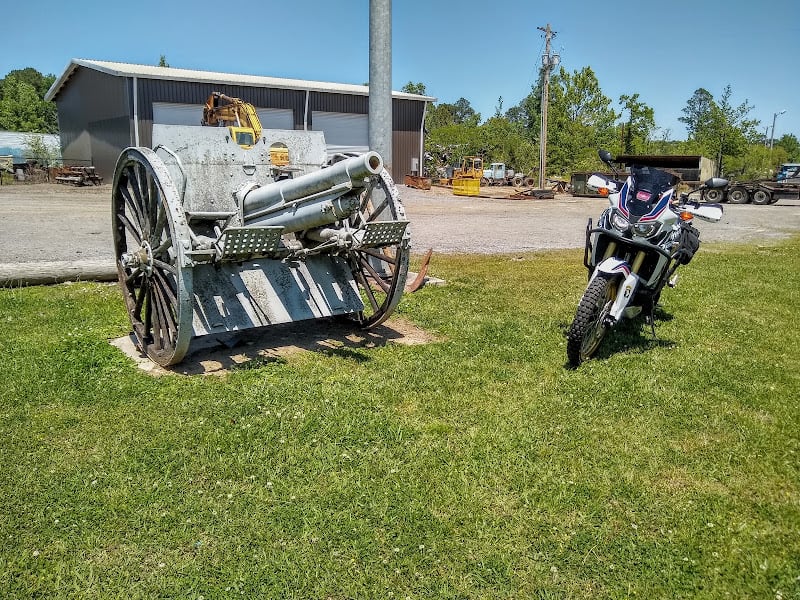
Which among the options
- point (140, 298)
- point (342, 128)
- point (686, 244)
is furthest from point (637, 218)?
point (342, 128)

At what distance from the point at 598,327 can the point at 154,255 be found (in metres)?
3.66

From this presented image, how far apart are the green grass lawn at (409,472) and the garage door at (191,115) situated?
2135cm

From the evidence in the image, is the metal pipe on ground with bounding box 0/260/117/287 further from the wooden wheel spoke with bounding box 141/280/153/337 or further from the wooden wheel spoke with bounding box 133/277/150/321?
the wooden wheel spoke with bounding box 141/280/153/337

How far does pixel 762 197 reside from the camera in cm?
3116

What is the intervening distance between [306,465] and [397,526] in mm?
797

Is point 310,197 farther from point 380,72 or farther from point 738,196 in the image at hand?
point 738,196

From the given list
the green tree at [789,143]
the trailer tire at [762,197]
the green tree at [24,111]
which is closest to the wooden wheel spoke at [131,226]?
the trailer tire at [762,197]

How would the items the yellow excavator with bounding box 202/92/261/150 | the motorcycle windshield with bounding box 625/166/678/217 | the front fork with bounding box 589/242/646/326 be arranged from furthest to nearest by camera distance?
the yellow excavator with bounding box 202/92/261/150
the motorcycle windshield with bounding box 625/166/678/217
the front fork with bounding box 589/242/646/326

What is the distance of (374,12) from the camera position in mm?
7340

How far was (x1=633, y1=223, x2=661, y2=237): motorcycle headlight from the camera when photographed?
573 centimetres

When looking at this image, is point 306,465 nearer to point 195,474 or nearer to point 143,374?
point 195,474

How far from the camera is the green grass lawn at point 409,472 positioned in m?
2.97

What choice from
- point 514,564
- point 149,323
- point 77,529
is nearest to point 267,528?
point 77,529

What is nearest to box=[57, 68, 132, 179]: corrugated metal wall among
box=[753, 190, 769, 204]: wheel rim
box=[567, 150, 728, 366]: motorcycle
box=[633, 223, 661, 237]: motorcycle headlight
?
box=[567, 150, 728, 366]: motorcycle
